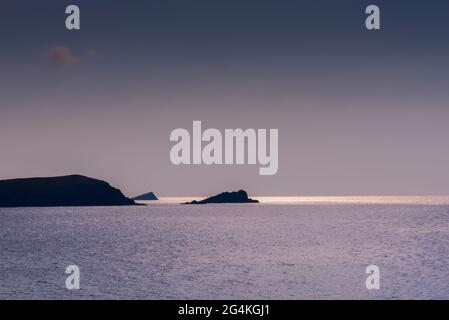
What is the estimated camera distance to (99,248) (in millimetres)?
93000

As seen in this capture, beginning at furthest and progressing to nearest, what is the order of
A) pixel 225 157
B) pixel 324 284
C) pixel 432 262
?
1. pixel 432 262
2. pixel 324 284
3. pixel 225 157

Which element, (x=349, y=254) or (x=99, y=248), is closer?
(x=349, y=254)

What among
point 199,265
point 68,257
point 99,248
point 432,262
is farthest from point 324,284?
point 99,248

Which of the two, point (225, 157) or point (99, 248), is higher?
point (225, 157)

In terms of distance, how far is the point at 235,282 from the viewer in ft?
168

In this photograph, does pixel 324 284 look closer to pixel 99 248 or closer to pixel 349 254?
pixel 349 254
